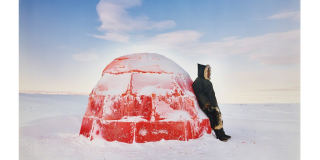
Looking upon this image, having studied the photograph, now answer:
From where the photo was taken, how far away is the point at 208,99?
5910 mm

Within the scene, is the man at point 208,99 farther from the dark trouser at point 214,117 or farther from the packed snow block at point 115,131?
the packed snow block at point 115,131

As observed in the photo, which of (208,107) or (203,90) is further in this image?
(203,90)

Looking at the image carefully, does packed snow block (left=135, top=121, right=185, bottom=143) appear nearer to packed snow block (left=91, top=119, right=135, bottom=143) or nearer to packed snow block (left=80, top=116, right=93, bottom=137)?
packed snow block (left=91, top=119, right=135, bottom=143)

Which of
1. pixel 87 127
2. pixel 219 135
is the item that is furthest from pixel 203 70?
pixel 87 127

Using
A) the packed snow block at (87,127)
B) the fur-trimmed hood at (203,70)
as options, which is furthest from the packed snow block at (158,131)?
the fur-trimmed hood at (203,70)

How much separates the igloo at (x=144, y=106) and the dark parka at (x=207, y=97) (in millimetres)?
157

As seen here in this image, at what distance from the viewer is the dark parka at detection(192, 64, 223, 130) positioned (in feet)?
19.0

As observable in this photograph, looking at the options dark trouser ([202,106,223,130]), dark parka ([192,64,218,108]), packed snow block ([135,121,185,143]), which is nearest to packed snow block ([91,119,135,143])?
packed snow block ([135,121,185,143])

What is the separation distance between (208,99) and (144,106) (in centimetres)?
180

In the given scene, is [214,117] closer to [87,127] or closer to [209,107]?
[209,107]

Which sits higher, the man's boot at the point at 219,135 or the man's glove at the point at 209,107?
the man's glove at the point at 209,107

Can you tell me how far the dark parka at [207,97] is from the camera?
5793mm

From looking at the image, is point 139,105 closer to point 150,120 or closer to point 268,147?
point 150,120

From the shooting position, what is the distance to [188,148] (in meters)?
4.78
